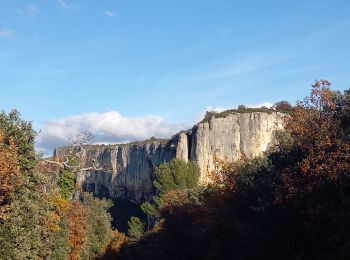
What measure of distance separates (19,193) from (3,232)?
3141mm

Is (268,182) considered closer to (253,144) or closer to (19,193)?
(19,193)

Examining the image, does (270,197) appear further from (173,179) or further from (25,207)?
(173,179)

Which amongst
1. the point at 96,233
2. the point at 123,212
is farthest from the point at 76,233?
the point at 123,212

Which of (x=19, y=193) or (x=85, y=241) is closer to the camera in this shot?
(x=19, y=193)

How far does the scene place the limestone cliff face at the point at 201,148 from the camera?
93.2 m

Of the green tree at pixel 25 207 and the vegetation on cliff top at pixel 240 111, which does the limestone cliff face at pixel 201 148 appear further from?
the green tree at pixel 25 207

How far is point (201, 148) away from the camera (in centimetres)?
9906

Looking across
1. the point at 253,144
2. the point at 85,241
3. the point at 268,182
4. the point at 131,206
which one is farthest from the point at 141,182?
the point at 268,182

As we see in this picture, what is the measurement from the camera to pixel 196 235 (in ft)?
140

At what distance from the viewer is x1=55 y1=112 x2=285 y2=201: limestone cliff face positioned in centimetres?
9325

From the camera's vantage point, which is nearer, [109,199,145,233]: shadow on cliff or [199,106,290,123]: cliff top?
[199,106,290,123]: cliff top

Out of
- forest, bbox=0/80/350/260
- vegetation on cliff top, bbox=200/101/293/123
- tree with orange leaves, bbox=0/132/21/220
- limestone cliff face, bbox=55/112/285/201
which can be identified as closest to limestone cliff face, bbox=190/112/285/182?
limestone cliff face, bbox=55/112/285/201

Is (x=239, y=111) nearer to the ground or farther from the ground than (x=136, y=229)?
farther from the ground

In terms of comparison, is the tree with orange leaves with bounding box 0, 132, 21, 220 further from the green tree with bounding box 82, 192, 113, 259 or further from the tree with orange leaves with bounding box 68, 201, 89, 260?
the green tree with bounding box 82, 192, 113, 259
